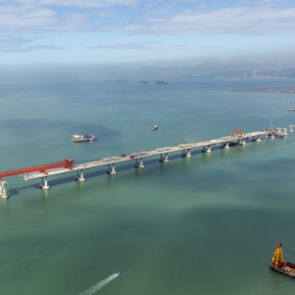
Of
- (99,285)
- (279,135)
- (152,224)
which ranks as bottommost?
(99,285)

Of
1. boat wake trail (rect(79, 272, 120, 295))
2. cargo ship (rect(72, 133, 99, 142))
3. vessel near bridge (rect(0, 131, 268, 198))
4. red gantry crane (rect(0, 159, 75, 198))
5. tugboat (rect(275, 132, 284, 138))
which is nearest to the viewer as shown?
boat wake trail (rect(79, 272, 120, 295))

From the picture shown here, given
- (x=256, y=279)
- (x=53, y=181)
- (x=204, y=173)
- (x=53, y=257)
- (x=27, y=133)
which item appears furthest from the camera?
(x=27, y=133)

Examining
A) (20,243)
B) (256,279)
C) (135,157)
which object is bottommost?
(256,279)

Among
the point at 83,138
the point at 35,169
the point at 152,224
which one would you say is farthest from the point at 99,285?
the point at 83,138

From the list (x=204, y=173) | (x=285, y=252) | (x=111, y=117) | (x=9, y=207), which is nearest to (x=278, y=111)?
(x=111, y=117)

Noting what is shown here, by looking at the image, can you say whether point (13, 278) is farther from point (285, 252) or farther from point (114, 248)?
point (285, 252)

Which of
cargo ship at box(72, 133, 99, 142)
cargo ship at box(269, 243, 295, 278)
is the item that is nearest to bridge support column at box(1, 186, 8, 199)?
cargo ship at box(72, 133, 99, 142)

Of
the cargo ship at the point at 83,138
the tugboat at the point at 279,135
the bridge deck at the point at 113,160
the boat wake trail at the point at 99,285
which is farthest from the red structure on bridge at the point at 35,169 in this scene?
the tugboat at the point at 279,135

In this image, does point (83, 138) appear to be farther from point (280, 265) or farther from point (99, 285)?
point (280, 265)

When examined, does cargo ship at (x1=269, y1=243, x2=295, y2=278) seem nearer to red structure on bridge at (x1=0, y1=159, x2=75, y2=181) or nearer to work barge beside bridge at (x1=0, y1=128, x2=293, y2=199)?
work barge beside bridge at (x1=0, y1=128, x2=293, y2=199)
